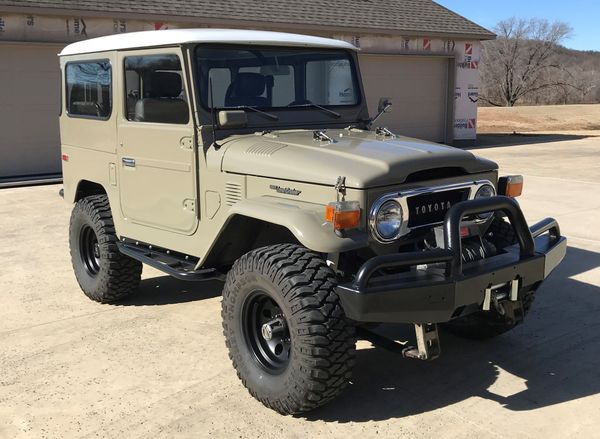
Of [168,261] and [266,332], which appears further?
[168,261]

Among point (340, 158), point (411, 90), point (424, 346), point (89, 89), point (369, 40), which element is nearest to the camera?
point (424, 346)

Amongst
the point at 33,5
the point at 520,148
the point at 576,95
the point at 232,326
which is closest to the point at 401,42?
the point at 520,148

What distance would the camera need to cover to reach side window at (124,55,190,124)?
4324 millimetres

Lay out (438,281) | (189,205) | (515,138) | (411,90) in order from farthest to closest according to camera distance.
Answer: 1. (515,138)
2. (411,90)
3. (189,205)
4. (438,281)

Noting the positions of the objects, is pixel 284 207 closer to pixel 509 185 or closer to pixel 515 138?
pixel 509 185

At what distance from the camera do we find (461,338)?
4582 millimetres

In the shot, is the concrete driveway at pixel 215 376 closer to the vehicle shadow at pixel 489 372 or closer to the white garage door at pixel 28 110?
the vehicle shadow at pixel 489 372

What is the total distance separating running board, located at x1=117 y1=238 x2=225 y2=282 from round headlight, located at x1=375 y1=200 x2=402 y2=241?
124 centimetres

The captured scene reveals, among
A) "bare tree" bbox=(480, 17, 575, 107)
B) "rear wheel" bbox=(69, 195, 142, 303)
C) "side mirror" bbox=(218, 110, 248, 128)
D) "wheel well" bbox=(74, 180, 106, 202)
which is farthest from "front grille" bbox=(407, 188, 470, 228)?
"bare tree" bbox=(480, 17, 575, 107)

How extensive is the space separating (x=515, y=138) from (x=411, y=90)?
546 centimetres

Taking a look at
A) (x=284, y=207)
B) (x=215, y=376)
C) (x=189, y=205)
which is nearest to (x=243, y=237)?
(x=189, y=205)

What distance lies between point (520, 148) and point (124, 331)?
15807mm

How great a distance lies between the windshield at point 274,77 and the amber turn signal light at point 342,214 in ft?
4.40

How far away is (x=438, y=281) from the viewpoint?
10.6 feet
